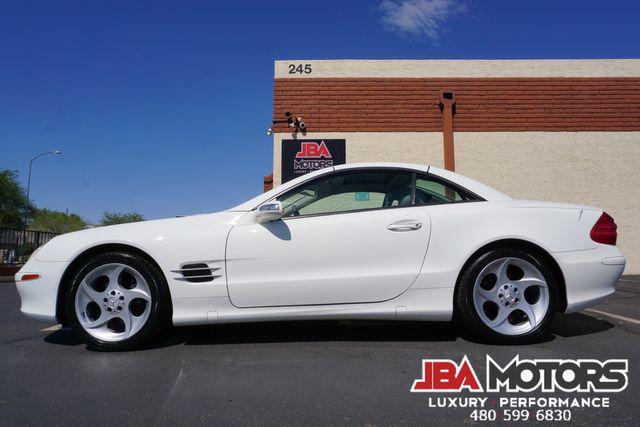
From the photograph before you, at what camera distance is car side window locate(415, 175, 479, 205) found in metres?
3.52

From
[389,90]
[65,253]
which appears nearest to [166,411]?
[65,253]

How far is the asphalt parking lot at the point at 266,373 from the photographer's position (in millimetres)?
2111

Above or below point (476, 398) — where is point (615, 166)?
above

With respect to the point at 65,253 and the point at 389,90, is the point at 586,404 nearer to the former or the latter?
the point at 65,253

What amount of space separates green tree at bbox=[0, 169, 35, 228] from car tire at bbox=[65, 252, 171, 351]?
1726 inches

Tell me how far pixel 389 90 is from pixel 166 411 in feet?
A: 45.5

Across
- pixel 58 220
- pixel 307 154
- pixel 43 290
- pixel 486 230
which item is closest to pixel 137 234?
pixel 43 290

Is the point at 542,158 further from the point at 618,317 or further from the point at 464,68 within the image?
the point at 618,317

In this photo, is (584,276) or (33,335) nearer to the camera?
(584,276)

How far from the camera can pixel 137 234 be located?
3297 mm

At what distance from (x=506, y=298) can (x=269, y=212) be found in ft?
6.09

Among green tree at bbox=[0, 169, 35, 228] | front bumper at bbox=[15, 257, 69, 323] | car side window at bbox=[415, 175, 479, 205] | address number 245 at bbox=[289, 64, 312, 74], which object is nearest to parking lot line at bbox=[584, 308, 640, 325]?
car side window at bbox=[415, 175, 479, 205]

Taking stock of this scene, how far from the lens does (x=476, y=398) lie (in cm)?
229

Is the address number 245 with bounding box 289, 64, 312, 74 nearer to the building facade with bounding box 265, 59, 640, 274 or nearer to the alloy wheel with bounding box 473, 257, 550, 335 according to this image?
the building facade with bounding box 265, 59, 640, 274
